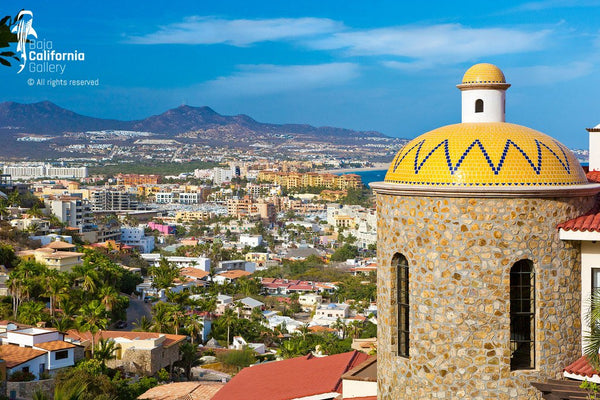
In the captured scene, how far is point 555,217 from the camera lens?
8.02 m

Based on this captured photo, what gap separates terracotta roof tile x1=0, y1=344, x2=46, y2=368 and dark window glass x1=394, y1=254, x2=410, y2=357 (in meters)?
17.2

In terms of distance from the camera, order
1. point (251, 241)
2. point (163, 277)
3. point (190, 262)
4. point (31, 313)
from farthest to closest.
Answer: point (251, 241) < point (190, 262) < point (163, 277) < point (31, 313)

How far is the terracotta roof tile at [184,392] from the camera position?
19.2 m

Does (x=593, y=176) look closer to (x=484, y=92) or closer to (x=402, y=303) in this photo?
(x=484, y=92)

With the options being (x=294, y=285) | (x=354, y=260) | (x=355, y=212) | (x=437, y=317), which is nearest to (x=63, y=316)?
(x=437, y=317)

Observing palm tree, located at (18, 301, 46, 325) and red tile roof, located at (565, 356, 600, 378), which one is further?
palm tree, located at (18, 301, 46, 325)

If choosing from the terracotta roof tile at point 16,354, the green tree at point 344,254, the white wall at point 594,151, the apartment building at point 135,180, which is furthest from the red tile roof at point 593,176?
the apartment building at point 135,180

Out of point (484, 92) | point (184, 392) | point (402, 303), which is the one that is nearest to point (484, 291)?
point (402, 303)

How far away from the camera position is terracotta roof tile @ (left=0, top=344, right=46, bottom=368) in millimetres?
23000

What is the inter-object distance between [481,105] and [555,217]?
152cm

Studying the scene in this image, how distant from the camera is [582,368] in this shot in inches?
315

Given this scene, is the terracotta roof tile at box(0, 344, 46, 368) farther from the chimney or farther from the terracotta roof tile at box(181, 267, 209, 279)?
the terracotta roof tile at box(181, 267, 209, 279)

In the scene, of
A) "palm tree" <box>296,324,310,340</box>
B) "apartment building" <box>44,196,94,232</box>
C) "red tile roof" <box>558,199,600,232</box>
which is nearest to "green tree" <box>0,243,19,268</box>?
"palm tree" <box>296,324,310,340</box>

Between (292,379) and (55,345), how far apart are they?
566 inches
